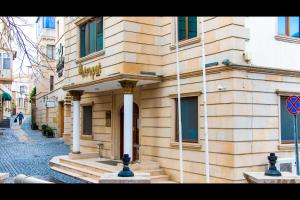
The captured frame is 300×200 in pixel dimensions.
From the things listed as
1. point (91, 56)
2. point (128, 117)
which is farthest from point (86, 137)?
point (128, 117)

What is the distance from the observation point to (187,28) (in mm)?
9297

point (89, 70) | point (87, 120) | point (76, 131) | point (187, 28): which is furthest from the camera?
point (87, 120)

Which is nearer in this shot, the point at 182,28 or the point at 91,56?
the point at 182,28

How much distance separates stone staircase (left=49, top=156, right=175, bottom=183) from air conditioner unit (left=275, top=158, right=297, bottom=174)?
9.14 feet

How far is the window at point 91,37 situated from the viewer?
11570 mm

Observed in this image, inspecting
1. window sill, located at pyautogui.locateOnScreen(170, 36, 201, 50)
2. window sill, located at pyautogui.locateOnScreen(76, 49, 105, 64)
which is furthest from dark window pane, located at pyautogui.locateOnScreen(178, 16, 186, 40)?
window sill, located at pyautogui.locateOnScreen(76, 49, 105, 64)

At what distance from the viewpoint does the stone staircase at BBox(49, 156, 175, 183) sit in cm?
952

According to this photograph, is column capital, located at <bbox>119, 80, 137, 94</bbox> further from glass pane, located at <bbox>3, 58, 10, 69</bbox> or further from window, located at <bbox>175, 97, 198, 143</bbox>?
glass pane, located at <bbox>3, 58, 10, 69</bbox>

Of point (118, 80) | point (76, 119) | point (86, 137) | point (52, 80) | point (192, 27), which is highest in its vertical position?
point (52, 80)

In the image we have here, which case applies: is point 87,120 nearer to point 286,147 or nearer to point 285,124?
point 285,124

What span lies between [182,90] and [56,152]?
8.79m

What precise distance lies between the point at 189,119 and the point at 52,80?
18144 millimetres

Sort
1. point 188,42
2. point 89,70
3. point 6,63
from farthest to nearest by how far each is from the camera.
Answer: point 6,63, point 89,70, point 188,42
